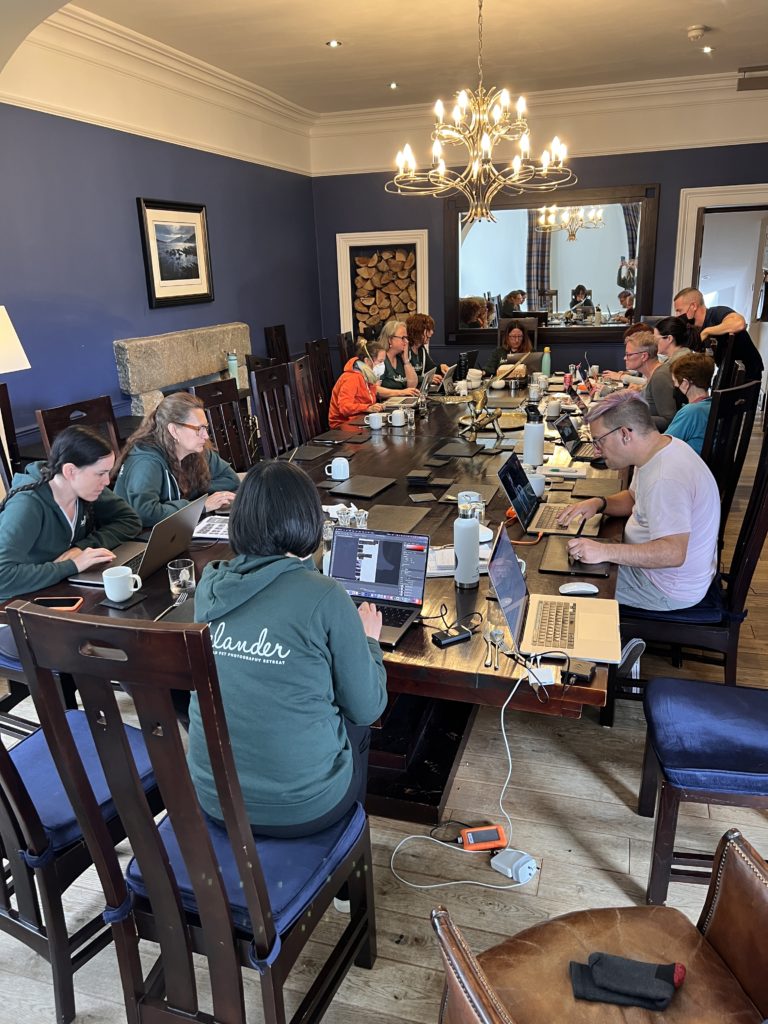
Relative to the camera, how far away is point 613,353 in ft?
24.0

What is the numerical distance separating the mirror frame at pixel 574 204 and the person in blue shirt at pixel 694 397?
397 centimetres

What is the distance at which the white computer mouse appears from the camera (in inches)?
77.7

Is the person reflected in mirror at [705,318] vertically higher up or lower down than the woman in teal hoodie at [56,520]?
higher up

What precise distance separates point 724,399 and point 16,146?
3.84 m

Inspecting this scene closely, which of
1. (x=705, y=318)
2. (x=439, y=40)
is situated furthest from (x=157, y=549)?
(x=705, y=318)

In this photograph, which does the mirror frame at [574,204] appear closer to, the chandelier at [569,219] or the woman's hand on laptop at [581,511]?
the chandelier at [569,219]

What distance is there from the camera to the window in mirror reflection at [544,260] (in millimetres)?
7102

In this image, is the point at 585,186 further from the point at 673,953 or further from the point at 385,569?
the point at 673,953

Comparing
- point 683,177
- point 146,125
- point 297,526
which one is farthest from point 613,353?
point 297,526

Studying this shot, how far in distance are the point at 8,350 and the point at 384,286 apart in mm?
4915

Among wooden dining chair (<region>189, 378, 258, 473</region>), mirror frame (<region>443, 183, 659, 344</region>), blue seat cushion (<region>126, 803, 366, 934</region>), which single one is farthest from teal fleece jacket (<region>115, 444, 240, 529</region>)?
mirror frame (<region>443, 183, 659, 344</region>)

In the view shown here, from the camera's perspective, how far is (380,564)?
1941 millimetres

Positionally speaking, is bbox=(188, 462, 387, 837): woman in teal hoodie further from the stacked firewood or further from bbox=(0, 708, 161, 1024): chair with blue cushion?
the stacked firewood

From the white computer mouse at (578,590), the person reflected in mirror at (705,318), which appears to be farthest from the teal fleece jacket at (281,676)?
the person reflected in mirror at (705,318)
